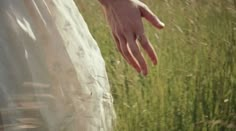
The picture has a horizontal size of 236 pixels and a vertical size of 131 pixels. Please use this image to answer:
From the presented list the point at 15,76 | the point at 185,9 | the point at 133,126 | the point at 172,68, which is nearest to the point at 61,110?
the point at 15,76

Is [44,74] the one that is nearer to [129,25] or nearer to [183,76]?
[129,25]

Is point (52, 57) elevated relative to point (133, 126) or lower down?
elevated

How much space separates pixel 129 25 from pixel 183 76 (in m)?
0.85

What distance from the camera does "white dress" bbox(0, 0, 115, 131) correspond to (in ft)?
4.72

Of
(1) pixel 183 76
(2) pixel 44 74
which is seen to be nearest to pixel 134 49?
(2) pixel 44 74

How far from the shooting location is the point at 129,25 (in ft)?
4.89

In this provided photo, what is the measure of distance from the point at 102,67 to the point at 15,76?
0.28 m

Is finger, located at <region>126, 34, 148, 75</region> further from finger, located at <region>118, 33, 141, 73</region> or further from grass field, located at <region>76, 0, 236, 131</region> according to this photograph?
grass field, located at <region>76, 0, 236, 131</region>

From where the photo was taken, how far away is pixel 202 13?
2.55 meters

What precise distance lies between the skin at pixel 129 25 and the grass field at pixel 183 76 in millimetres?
614

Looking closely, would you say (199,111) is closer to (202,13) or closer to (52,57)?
(202,13)

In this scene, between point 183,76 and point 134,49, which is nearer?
point 134,49

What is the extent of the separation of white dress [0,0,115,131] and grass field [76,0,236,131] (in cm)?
61

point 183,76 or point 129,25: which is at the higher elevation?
point 129,25
